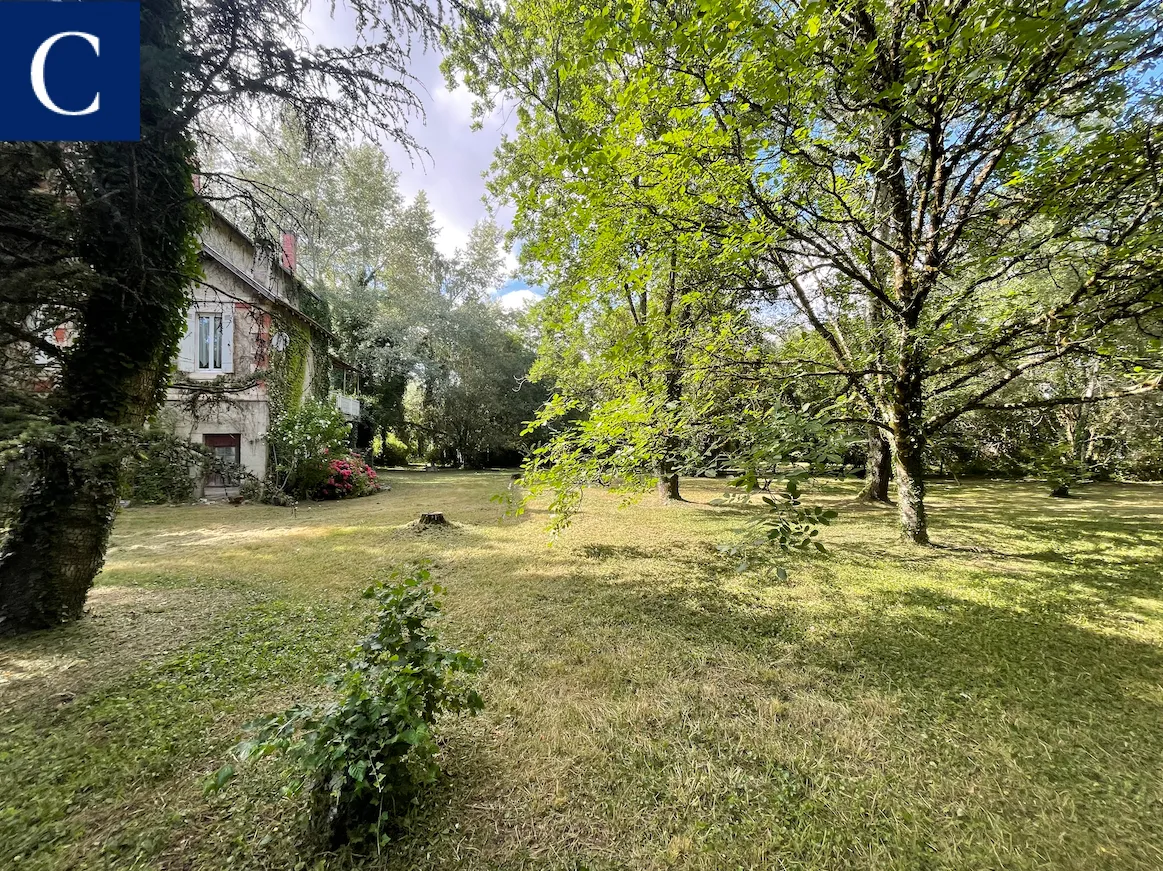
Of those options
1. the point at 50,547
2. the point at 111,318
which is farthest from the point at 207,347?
the point at 50,547

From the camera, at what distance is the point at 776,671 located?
3.27 metres

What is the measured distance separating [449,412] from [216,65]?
21.3 m

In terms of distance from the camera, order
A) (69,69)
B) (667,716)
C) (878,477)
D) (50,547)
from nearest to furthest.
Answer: (667,716) → (69,69) → (50,547) → (878,477)

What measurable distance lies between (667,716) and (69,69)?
6021 millimetres

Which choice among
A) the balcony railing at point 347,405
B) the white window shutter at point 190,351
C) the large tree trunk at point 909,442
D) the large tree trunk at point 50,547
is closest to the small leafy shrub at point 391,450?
the balcony railing at point 347,405

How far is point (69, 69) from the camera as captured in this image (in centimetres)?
284

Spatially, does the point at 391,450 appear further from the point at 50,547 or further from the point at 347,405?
the point at 50,547

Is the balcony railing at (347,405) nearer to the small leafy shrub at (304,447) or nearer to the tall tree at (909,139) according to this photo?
the small leafy shrub at (304,447)

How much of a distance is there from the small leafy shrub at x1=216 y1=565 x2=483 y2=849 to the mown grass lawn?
7.0 inches

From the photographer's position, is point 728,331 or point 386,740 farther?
point 728,331

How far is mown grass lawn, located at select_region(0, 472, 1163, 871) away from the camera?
185 centimetres

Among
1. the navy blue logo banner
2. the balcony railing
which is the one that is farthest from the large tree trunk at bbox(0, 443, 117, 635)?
the balcony railing

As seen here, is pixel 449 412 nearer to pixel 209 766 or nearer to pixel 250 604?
pixel 250 604

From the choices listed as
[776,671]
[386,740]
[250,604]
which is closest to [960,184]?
[776,671]
